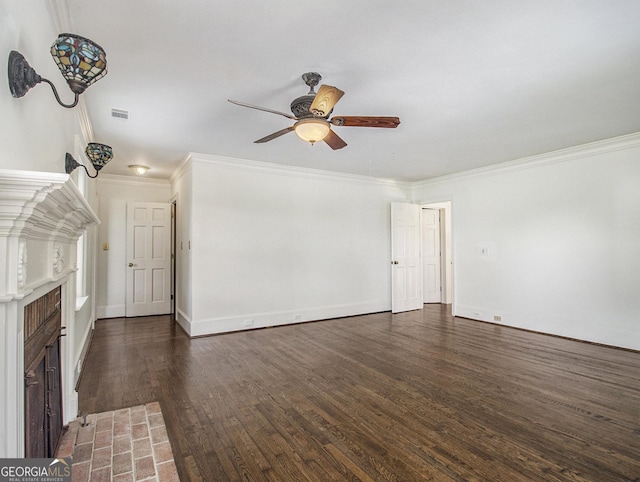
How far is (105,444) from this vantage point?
2262 millimetres

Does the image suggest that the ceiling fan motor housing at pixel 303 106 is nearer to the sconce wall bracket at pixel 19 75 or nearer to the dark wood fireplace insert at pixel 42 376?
the sconce wall bracket at pixel 19 75

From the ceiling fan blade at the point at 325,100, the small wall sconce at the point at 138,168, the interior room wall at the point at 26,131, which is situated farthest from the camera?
the small wall sconce at the point at 138,168

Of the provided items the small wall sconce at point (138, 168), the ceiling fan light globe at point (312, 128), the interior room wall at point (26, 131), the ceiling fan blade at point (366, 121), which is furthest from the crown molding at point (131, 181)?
the ceiling fan blade at point (366, 121)

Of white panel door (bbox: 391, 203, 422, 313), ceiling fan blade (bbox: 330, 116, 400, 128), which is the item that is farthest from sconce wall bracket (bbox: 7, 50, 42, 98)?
white panel door (bbox: 391, 203, 422, 313)

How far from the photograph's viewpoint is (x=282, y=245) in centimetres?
560

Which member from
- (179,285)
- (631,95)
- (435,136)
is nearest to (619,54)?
(631,95)

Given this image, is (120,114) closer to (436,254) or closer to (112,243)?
(112,243)

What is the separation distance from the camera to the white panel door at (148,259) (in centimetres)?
637

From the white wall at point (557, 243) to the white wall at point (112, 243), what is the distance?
245 inches

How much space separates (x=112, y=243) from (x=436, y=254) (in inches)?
269

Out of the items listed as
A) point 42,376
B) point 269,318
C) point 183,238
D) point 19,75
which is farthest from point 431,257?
point 19,75

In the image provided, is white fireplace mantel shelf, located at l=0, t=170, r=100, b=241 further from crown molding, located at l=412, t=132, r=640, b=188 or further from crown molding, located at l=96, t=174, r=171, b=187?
crown molding, located at l=96, t=174, r=171, b=187

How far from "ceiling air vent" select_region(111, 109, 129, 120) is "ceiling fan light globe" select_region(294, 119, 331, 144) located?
1.88 meters

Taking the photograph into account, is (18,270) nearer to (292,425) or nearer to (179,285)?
(292,425)
